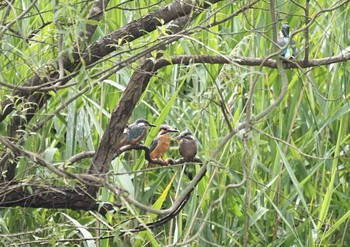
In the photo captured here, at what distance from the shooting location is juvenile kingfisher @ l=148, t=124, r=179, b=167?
274cm

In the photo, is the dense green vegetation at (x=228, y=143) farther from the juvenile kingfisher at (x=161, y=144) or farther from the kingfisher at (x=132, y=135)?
the kingfisher at (x=132, y=135)

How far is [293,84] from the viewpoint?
3.40m

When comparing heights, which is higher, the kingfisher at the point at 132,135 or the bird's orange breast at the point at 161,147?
the kingfisher at the point at 132,135

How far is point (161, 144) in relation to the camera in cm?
278

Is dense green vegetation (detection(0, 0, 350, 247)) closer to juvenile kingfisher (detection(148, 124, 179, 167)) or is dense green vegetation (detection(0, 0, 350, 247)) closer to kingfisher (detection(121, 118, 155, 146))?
juvenile kingfisher (detection(148, 124, 179, 167))

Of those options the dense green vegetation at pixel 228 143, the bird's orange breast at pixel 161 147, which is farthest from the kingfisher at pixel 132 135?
the dense green vegetation at pixel 228 143

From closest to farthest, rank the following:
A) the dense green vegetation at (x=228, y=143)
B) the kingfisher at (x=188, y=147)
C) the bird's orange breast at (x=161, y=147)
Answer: the kingfisher at (x=188, y=147)
the bird's orange breast at (x=161, y=147)
the dense green vegetation at (x=228, y=143)

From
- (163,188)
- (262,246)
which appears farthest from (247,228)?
(163,188)

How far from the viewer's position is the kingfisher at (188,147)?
8.51 ft

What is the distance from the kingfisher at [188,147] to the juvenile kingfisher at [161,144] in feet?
0.28

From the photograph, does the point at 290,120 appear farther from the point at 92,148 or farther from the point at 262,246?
the point at 92,148

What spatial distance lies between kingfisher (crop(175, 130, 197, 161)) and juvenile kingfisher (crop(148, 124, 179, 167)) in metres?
0.09

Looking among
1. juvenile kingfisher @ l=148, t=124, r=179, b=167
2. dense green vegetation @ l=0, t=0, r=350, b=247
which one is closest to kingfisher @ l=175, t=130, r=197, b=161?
juvenile kingfisher @ l=148, t=124, r=179, b=167

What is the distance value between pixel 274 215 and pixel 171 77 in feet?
1.99
